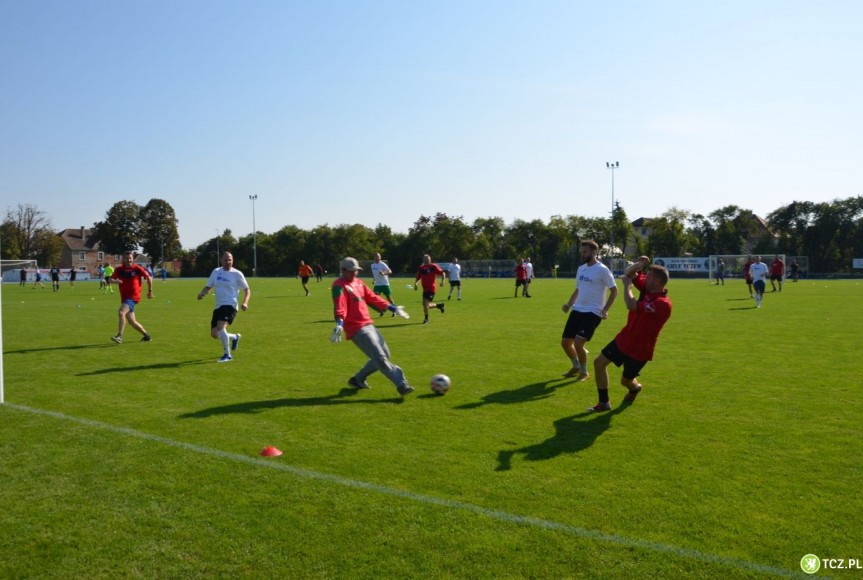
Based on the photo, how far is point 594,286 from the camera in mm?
9586

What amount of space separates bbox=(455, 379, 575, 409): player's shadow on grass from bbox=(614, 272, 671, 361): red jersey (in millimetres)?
1566

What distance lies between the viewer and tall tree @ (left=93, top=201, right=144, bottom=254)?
379 ft

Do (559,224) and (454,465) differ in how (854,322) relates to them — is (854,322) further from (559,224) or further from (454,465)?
(559,224)

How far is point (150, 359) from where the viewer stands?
1246 centimetres

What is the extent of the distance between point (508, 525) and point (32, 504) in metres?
3.54

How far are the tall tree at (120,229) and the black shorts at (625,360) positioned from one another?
120078 millimetres

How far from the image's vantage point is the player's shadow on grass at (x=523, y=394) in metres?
8.44

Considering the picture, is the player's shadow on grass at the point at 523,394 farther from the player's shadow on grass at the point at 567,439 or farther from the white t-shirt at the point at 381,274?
the white t-shirt at the point at 381,274

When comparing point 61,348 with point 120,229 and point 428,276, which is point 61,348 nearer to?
point 428,276

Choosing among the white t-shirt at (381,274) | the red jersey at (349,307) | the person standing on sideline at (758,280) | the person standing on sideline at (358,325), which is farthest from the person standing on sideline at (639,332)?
the person standing on sideline at (758,280)

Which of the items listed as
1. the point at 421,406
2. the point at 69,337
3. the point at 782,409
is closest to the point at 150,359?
the point at 69,337

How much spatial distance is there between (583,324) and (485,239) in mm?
88624

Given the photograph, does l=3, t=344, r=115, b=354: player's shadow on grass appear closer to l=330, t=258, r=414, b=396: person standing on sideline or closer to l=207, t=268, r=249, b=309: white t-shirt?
l=207, t=268, r=249, b=309: white t-shirt

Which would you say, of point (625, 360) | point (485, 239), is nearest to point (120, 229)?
point (485, 239)
